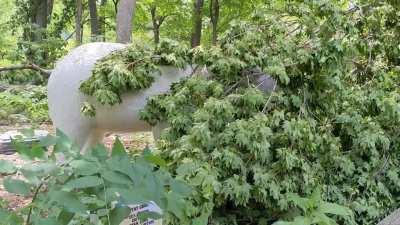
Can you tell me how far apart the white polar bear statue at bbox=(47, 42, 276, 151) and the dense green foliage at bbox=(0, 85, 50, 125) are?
19.4ft

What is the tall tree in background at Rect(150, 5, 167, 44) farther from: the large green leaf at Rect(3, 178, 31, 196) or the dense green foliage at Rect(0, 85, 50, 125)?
the large green leaf at Rect(3, 178, 31, 196)

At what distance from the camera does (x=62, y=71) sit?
3.99 meters

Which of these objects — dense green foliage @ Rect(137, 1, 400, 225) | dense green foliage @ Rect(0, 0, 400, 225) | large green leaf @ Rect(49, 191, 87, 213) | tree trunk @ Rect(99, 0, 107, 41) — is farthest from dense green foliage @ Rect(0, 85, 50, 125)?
large green leaf @ Rect(49, 191, 87, 213)

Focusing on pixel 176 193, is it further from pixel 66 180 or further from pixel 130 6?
pixel 130 6

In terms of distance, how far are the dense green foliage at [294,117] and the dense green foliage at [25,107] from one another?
673 cm

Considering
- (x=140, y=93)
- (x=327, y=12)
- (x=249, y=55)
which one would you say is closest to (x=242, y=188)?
(x=249, y=55)

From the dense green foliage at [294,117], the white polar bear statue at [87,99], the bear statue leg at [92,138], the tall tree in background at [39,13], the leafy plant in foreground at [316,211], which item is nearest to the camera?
the leafy plant in foreground at [316,211]

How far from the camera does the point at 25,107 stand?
10508 mm

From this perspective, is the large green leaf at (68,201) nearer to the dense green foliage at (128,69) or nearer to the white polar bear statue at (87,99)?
the dense green foliage at (128,69)

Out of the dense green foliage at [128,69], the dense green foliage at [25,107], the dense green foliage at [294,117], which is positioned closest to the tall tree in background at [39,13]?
the dense green foliage at [25,107]

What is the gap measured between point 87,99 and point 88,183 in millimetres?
2906

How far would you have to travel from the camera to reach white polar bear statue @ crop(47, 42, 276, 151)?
388 centimetres

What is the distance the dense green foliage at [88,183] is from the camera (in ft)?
3.51

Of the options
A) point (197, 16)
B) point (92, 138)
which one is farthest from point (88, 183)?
point (197, 16)
